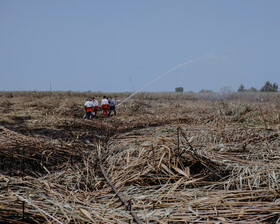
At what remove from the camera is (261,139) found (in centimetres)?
362

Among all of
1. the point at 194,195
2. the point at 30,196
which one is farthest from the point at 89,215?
the point at 194,195

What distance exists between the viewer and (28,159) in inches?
128

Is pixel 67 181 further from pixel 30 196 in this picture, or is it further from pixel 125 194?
pixel 125 194

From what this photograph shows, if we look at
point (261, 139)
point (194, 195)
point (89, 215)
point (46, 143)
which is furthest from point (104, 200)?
point (261, 139)

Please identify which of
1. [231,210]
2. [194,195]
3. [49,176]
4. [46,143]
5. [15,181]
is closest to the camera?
[231,210]

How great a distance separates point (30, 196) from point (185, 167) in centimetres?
149

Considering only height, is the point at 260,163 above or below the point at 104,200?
above

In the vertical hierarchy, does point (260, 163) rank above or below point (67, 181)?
above

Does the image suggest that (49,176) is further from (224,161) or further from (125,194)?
(224,161)

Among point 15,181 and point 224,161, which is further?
point 224,161

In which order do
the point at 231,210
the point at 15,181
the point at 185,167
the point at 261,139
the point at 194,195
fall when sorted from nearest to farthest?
the point at 231,210 → the point at 194,195 → the point at 15,181 → the point at 185,167 → the point at 261,139

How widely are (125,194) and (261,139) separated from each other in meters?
2.51

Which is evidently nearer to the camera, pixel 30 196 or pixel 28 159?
pixel 30 196

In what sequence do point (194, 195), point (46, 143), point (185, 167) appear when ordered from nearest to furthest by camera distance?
point (194, 195), point (185, 167), point (46, 143)
